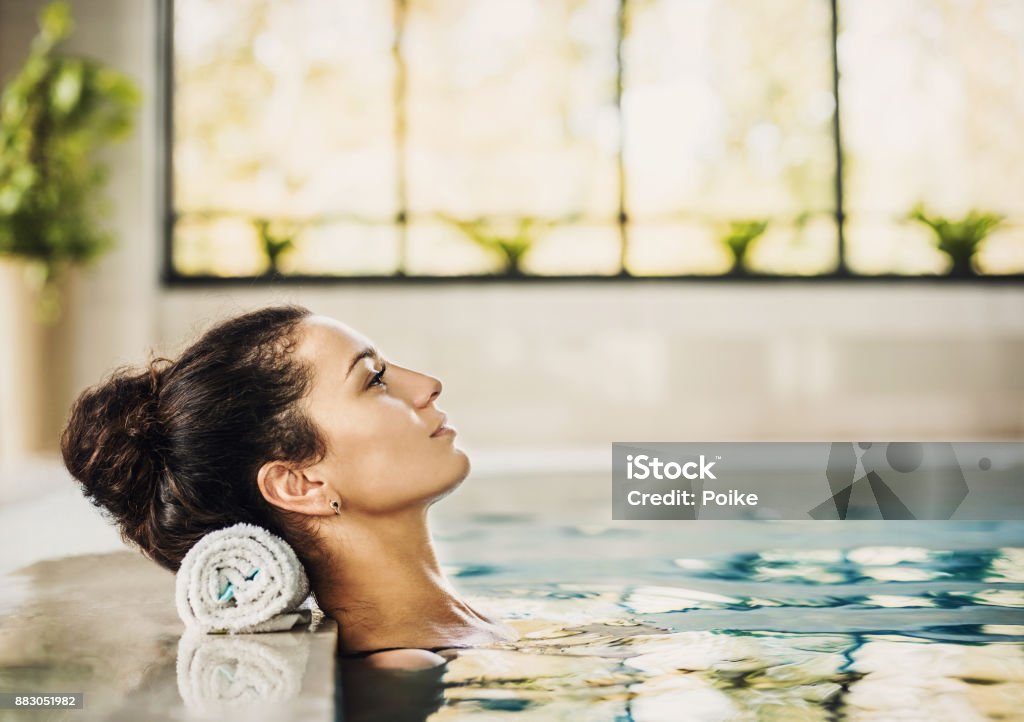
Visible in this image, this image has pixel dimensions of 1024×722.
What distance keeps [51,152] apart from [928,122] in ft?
15.1

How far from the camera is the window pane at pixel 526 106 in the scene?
612 centimetres

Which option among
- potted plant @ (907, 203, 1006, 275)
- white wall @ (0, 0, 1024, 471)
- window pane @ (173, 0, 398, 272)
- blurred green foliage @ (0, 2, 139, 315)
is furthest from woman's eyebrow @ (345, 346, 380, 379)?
potted plant @ (907, 203, 1006, 275)

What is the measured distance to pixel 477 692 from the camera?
1271 mm

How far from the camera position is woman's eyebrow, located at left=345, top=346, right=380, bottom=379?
1323 mm

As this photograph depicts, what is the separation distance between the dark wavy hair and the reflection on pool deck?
14cm

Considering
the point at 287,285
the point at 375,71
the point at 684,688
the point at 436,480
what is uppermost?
the point at 375,71

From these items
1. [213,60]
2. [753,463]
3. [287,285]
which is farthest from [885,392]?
[213,60]

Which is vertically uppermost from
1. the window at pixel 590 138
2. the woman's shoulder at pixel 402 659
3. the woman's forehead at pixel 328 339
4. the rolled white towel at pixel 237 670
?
the window at pixel 590 138

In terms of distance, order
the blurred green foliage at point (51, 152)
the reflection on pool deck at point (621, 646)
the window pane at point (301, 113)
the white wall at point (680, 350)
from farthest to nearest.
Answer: the window pane at point (301, 113) → the white wall at point (680, 350) → the blurred green foliage at point (51, 152) → the reflection on pool deck at point (621, 646)

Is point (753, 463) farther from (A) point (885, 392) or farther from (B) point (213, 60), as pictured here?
(B) point (213, 60)

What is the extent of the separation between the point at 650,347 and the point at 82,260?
2.82 metres

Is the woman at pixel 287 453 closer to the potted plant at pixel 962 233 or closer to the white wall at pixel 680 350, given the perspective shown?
the white wall at pixel 680 350

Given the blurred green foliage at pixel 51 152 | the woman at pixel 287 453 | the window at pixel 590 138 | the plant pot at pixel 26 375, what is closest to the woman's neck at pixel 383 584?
the woman at pixel 287 453

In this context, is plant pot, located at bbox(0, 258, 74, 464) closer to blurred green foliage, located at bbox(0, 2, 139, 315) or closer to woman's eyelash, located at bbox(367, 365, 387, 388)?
blurred green foliage, located at bbox(0, 2, 139, 315)
